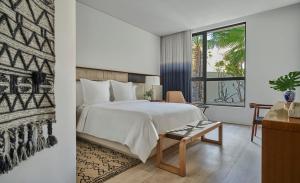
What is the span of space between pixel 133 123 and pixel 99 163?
59 cm

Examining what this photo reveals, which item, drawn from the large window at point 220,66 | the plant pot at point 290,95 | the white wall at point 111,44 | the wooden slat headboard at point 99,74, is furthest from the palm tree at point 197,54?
the plant pot at point 290,95

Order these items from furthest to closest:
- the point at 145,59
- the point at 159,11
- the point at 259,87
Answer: the point at 145,59, the point at 259,87, the point at 159,11

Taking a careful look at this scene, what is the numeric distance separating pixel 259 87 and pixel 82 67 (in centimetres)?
377

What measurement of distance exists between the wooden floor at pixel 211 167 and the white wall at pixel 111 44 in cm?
233

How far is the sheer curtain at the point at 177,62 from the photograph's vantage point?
16.1ft

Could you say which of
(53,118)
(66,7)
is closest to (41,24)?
(66,7)

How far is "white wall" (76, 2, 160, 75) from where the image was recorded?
Result: 3.43 meters

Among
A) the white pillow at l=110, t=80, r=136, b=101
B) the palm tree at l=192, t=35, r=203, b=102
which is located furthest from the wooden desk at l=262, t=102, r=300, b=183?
the palm tree at l=192, t=35, r=203, b=102

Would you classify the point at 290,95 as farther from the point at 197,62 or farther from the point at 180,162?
the point at 197,62

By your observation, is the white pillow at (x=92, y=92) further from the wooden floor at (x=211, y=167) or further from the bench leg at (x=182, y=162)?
the bench leg at (x=182, y=162)

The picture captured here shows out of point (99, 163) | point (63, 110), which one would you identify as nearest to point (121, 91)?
point (99, 163)

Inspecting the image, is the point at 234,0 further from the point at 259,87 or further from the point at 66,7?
the point at 66,7

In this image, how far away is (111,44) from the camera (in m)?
3.98

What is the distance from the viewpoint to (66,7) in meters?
1.19
